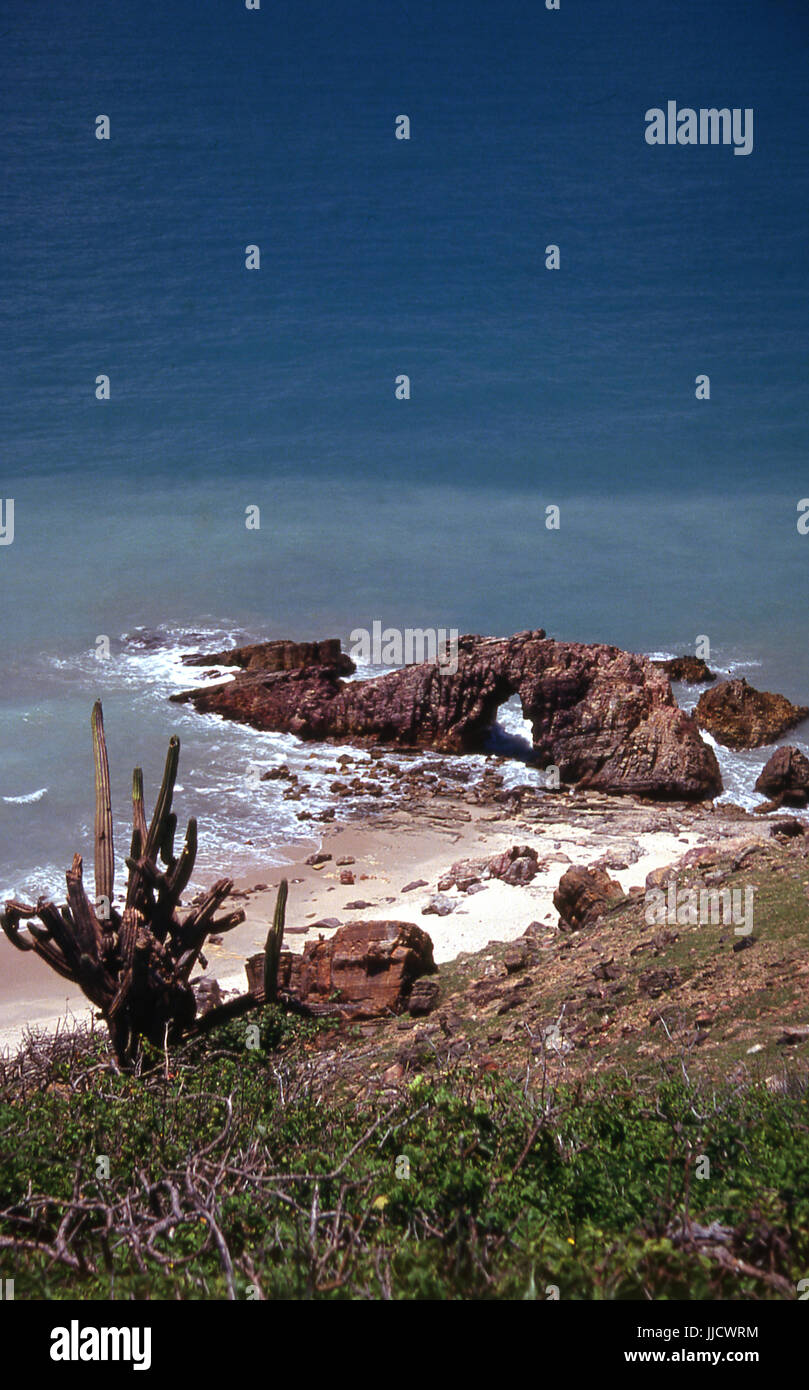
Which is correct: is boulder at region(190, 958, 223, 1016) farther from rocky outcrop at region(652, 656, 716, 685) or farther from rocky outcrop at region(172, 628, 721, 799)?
rocky outcrop at region(652, 656, 716, 685)

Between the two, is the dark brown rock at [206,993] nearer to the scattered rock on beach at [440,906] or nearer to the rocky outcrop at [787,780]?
the scattered rock on beach at [440,906]

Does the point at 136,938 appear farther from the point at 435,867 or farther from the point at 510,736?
the point at 510,736

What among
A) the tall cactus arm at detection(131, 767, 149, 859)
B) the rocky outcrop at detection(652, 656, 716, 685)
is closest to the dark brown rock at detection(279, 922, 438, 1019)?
the tall cactus arm at detection(131, 767, 149, 859)

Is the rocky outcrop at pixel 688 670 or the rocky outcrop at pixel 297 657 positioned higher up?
the rocky outcrop at pixel 297 657

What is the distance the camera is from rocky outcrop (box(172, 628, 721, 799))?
52.3 feet

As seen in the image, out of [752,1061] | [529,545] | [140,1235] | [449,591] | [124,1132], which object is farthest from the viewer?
[529,545]

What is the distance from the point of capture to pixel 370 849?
45.8 feet

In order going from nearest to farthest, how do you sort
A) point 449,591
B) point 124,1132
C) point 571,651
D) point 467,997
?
point 124,1132, point 467,997, point 571,651, point 449,591

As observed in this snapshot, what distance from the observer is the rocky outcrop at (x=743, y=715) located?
57.1ft

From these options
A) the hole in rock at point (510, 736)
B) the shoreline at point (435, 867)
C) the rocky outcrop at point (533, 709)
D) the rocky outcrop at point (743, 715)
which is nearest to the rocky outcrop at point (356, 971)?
the shoreline at point (435, 867)

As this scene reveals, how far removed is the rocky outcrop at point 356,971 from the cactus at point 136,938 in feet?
3.27

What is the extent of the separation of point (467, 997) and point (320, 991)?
1.19 metres
